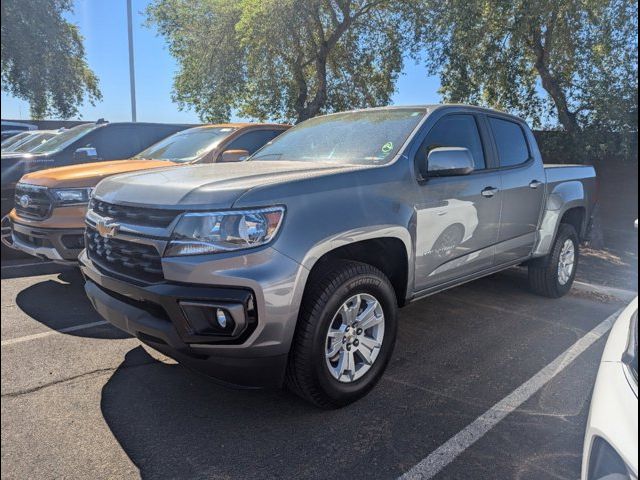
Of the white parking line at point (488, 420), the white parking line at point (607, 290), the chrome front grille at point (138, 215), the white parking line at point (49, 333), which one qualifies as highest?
the chrome front grille at point (138, 215)

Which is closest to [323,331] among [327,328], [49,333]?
[327,328]

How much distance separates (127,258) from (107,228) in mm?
243

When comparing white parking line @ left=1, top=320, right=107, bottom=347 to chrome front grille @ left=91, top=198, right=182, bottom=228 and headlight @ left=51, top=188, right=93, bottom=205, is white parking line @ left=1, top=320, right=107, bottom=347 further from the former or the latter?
chrome front grille @ left=91, top=198, right=182, bottom=228

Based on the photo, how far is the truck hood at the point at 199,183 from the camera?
2469 millimetres

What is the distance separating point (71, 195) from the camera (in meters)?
4.52

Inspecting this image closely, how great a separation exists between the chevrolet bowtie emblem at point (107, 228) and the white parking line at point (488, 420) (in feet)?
6.56

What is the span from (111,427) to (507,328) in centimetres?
338

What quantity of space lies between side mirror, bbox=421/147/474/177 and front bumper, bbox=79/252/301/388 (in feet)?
4.73

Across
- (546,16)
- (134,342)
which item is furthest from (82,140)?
(546,16)

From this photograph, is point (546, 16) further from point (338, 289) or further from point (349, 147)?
point (338, 289)

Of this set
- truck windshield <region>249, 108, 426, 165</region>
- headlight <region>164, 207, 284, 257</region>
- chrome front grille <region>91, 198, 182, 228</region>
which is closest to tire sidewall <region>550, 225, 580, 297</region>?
truck windshield <region>249, 108, 426, 165</region>

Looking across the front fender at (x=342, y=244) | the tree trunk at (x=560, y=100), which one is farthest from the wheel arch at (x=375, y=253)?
the tree trunk at (x=560, y=100)

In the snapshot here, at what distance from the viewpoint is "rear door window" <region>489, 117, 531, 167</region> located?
443cm

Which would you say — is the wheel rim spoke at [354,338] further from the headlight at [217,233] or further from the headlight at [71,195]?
the headlight at [71,195]
